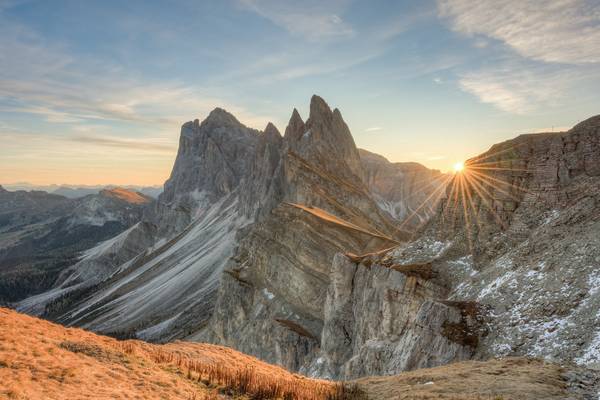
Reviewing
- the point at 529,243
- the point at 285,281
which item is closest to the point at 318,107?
the point at 285,281

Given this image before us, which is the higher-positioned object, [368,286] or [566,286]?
[566,286]

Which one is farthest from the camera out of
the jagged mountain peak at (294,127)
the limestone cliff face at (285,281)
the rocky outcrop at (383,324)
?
the jagged mountain peak at (294,127)

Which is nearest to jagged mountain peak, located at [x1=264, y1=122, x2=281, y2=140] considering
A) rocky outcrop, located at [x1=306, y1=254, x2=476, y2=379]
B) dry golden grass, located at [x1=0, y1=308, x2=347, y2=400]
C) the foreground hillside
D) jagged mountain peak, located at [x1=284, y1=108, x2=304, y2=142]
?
jagged mountain peak, located at [x1=284, y1=108, x2=304, y2=142]

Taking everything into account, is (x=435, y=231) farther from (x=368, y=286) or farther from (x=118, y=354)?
(x=118, y=354)

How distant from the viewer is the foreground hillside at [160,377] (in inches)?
516

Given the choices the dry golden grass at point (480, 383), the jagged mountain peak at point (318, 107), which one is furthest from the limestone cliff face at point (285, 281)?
the jagged mountain peak at point (318, 107)

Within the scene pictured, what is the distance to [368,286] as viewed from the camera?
4444cm

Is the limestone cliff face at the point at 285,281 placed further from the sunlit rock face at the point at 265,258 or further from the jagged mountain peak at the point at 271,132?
the jagged mountain peak at the point at 271,132

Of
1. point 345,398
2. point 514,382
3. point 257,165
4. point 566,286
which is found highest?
point 257,165

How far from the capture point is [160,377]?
49.4 ft

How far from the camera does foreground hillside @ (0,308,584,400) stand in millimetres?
13109

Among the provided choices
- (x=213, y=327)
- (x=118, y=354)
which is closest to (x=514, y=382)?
(x=118, y=354)

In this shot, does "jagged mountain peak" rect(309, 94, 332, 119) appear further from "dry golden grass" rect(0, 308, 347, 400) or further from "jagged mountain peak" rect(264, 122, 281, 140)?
"dry golden grass" rect(0, 308, 347, 400)

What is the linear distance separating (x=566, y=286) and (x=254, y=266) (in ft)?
202
